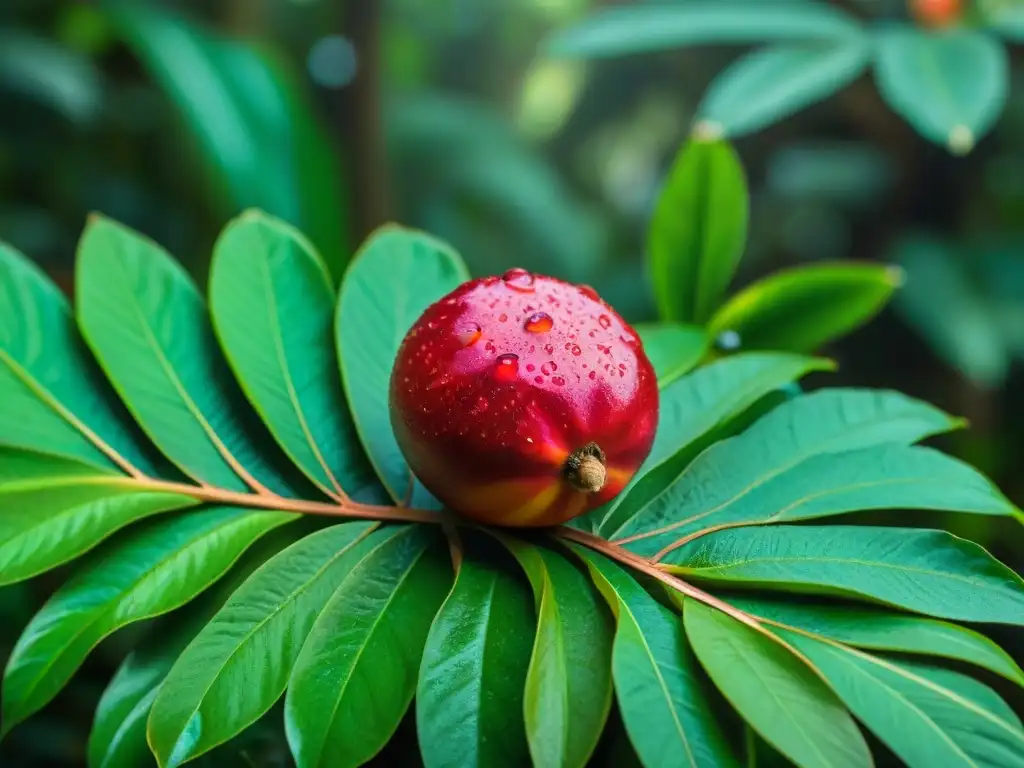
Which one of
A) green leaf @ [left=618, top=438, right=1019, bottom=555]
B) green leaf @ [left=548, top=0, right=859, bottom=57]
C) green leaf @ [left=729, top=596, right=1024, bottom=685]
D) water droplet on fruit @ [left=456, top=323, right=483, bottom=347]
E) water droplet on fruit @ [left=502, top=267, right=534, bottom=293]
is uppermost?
green leaf @ [left=548, top=0, right=859, bottom=57]

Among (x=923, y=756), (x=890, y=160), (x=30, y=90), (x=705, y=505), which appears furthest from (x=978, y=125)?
(x=30, y=90)

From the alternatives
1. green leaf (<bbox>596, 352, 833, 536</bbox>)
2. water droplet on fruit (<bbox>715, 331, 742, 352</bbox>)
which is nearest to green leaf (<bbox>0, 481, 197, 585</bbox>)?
green leaf (<bbox>596, 352, 833, 536</bbox>)

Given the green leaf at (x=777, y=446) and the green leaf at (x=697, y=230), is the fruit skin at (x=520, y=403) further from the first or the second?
the green leaf at (x=697, y=230)

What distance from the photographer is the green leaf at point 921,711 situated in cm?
34

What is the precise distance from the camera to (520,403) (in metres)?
0.41

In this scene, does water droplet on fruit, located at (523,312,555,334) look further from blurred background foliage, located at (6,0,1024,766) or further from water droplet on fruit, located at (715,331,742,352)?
blurred background foliage, located at (6,0,1024,766)

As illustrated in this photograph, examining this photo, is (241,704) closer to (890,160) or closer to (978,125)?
(978,125)

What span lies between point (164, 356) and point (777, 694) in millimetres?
378

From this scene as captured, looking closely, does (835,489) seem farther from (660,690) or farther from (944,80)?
(944,80)

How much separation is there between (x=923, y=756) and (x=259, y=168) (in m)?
1.20

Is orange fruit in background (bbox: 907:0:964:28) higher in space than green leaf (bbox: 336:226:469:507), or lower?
higher

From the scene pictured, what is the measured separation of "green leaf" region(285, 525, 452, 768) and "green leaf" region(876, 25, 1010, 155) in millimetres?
589

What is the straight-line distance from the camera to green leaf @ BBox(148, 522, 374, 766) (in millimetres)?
379

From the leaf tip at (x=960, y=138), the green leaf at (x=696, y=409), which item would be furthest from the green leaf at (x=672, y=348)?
the leaf tip at (x=960, y=138)
